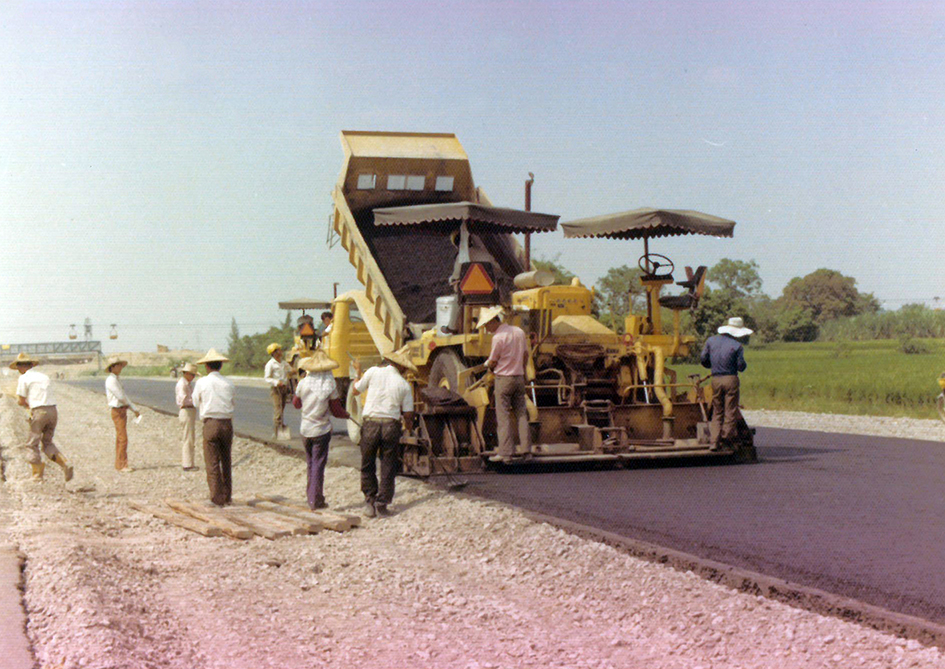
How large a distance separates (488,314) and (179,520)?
4.00 m

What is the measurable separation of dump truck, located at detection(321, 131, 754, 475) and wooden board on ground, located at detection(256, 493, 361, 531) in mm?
1224

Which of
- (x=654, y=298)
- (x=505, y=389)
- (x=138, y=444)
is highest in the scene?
(x=654, y=298)

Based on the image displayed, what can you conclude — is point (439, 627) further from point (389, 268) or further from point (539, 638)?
point (389, 268)

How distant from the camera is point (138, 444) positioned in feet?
62.6

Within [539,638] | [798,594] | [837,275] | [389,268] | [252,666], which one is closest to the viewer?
[252,666]

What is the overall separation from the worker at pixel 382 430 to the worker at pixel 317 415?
448 millimetres

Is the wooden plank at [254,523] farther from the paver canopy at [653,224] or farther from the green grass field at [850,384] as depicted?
the green grass field at [850,384]

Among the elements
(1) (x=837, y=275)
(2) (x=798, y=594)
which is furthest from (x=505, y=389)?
(1) (x=837, y=275)

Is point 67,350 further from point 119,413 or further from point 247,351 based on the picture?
point 119,413

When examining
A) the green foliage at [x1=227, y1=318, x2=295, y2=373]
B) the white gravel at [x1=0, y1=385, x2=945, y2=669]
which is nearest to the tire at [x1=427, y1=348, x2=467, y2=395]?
the white gravel at [x1=0, y1=385, x2=945, y2=669]

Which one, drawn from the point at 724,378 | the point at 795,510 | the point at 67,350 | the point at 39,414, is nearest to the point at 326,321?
the point at 39,414

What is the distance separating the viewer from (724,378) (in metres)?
12.1

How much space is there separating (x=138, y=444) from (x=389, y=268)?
6.76 m

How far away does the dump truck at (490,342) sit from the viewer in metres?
11.8
